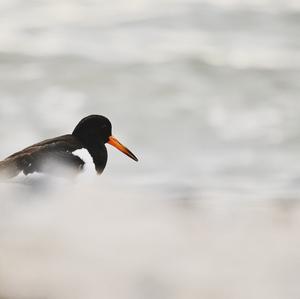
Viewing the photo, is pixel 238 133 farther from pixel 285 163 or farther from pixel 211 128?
pixel 285 163

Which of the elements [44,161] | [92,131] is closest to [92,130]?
[92,131]

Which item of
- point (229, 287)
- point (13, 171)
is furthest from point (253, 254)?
point (13, 171)

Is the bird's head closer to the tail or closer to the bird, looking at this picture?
the bird

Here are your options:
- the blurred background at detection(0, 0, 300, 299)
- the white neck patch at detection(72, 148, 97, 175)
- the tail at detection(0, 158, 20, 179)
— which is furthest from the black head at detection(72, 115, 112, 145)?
the tail at detection(0, 158, 20, 179)

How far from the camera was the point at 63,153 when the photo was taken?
21.3 ft

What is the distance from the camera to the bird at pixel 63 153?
636 cm

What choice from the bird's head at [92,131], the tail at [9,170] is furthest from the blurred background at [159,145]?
the bird's head at [92,131]

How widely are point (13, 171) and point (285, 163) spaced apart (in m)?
4.61

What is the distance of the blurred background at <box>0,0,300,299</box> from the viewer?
4.60 meters

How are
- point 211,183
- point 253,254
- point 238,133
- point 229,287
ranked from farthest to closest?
point 238,133 < point 211,183 < point 253,254 < point 229,287

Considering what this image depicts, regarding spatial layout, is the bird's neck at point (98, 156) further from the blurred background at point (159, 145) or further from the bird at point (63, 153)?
the blurred background at point (159, 145)

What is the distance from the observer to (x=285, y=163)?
10.4 meters

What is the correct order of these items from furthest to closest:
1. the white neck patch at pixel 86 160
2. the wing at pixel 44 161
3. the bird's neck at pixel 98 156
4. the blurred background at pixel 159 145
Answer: the bird's neck at pixel 98 156, the white neck patch at pixel 86 160, the wing at pixel 44 161, the blurred background at pixel 159 145

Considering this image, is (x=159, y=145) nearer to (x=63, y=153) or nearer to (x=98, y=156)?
(x=98, y=156)
